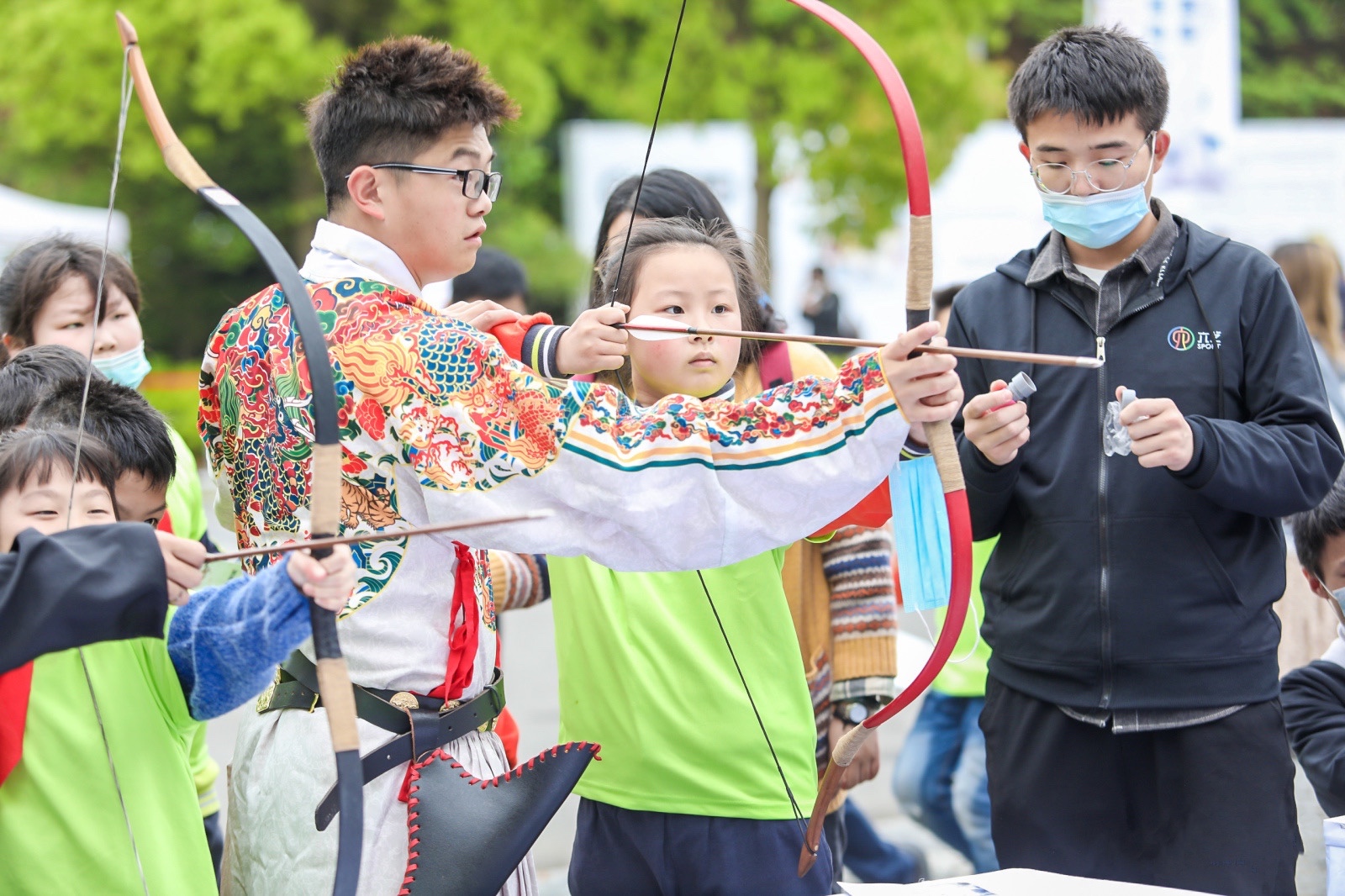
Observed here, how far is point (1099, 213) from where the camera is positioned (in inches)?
90.2

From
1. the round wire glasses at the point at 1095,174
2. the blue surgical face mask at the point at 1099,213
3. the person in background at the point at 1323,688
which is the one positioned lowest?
the person in background at the point at 1323,688

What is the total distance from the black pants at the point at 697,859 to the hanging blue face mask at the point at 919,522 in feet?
1.66

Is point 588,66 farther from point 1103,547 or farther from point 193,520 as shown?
point 1103,547

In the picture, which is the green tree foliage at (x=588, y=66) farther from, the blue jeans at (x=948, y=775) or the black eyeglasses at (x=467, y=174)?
the black eyeglasses at (x=467, y=174)

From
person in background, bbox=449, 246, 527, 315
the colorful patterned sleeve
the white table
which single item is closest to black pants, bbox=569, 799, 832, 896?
the white table

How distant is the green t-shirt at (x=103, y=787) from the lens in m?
1.80

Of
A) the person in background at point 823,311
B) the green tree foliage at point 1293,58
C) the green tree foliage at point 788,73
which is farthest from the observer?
the green tree foliage at point 1293,58

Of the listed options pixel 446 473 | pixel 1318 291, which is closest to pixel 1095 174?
pixel 446 473

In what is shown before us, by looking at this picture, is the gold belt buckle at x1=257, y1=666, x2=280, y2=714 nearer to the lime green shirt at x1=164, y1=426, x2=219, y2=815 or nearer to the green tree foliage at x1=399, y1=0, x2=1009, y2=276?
the lime green shirt at x1=164, y1=426, x2=219, y2=815

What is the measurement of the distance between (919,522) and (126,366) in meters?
1.88

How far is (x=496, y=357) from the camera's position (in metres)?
1.73

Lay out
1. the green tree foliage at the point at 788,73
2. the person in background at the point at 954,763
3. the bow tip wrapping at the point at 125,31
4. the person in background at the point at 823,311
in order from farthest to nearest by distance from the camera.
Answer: the green tree foliage at the point at 788,73, the person in background at the point at 823,311, the person in background at the point at 954,763, the bow tip wrapping at the point at 125,31

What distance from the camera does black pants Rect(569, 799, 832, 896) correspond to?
218 cm

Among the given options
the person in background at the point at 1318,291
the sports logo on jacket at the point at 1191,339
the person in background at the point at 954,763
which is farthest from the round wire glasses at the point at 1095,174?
the person in background at the point at 1318,291
